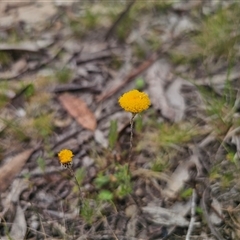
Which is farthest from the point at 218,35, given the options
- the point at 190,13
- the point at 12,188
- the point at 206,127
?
the point at 12,188

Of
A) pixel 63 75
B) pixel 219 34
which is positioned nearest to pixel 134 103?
pixel 63 75

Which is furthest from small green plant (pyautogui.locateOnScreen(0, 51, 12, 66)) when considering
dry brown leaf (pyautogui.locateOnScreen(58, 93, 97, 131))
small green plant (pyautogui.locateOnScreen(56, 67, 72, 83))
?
dry brown leaf (pyautogui.locateOnScreen(58, 93, 97, 131))

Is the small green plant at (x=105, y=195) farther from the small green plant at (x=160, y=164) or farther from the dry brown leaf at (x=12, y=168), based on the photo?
the dry brown leaf at (x=12, y=168)

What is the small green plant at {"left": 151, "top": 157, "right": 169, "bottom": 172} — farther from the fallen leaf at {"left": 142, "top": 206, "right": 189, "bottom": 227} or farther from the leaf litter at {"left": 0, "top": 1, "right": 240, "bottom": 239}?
the fallen leaf at {"left": 142, "top": 206, "right": 189, "bottom": 227}

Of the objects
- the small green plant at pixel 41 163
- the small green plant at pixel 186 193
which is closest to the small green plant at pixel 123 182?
the small green plant at pixel 186 193

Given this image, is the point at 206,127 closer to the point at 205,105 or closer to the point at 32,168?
the point at 205,105
